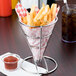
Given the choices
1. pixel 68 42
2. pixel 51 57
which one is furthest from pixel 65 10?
pixel 51 57

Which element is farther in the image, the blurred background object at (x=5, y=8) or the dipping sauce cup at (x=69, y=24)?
the blurred background object at (x=5, y=8)

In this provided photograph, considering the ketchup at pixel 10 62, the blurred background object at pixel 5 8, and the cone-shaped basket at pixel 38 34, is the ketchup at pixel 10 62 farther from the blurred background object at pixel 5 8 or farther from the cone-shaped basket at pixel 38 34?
the blurred background object at pixel 5 8

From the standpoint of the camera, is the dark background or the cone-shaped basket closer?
the cone-shaped basket

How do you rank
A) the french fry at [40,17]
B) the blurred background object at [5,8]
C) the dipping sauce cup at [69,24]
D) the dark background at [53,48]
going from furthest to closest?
the blurred background object at [5,8] < the dipping sauce cup at [69,24] < the dark background at [53,48] < the french fry at [40,17]

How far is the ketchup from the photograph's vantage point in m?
0.78

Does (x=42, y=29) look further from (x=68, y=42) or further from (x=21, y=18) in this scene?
(x=68, y=42)

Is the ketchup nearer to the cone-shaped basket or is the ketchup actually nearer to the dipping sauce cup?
the cone-shaped basket

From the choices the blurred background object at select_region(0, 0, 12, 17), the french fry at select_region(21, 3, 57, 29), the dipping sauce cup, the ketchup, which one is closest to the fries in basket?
the french fry at select_region(21, 3, 57, 29)

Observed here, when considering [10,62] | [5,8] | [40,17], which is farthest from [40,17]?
[5,8]

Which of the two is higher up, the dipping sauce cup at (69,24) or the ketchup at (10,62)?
the dipping sauce cup at (69,24)

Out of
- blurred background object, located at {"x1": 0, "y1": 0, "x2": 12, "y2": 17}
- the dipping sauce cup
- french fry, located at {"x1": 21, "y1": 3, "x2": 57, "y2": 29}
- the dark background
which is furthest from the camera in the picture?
blurred background object, located at {"x1": 0, "y1": 0, "x2": 12, "y2": 17}

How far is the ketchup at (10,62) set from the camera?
784mm

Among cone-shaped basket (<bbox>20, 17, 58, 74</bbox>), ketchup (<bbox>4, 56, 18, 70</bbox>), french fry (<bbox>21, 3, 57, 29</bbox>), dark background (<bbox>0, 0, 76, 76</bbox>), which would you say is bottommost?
dark background (<bbox>0, 0, 76, 76</bbox>)

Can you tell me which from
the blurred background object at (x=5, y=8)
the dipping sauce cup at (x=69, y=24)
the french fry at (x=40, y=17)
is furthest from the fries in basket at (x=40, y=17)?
the blurred background object at (x=5, y=8)
